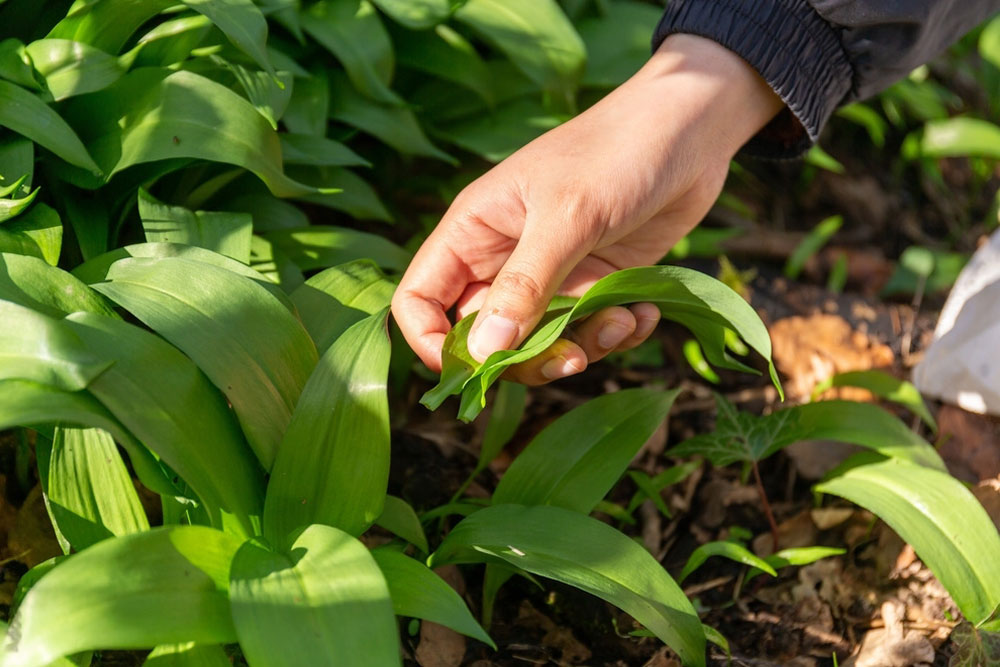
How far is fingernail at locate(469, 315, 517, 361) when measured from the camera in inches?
47.2

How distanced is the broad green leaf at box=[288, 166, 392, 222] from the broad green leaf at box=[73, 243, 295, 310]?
1.36ft

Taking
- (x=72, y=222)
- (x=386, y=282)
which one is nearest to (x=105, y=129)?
(x=72, y=222)

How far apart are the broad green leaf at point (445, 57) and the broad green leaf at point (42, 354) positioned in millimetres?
1085

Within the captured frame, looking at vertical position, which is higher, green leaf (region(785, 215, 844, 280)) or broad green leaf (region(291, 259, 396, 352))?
broad green leaf (region(291, 259, 396, 352))

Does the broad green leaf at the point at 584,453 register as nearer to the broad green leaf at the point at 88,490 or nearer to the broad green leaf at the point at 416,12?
the broad green leaf at the point at 88,490

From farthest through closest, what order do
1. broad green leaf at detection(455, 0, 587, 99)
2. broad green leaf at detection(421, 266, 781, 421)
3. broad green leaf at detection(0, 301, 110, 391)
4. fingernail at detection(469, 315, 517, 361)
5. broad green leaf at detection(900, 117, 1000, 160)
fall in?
broad green leaf at detection(900, 117, 1000, 160)
broad green leaf at detection(455, 0, 587, 99)
fingernail at detection(469, 315, 517, 361)
broad green leaf at detection(421, 266, 781, 421)
broad green leaf at detection(0, 301, 110, 391)

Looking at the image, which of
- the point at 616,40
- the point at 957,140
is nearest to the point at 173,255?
the point at 616,40

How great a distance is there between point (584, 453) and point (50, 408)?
2.45ft

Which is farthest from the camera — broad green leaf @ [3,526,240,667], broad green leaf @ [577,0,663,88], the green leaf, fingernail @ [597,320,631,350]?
the green leaf

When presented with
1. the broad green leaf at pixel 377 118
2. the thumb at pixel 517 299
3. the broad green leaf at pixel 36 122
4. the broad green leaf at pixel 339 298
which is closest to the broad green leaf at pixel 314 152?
the broad green leaf at pixel 377 118

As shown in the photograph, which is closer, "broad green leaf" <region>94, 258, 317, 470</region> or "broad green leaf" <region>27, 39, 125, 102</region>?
"broad green leaf" <region>94, 258, 317, 470</region>

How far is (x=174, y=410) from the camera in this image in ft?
3.48

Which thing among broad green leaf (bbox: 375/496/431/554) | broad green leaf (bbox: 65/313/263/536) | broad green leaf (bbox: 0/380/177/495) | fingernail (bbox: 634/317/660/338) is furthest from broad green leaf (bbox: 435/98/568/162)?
broad green leaf (bbox: 0/380/177/495)

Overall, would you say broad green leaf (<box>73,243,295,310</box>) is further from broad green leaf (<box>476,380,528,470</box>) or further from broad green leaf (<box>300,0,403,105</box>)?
broad green leaf (<box>300,0,403,105</box>)
